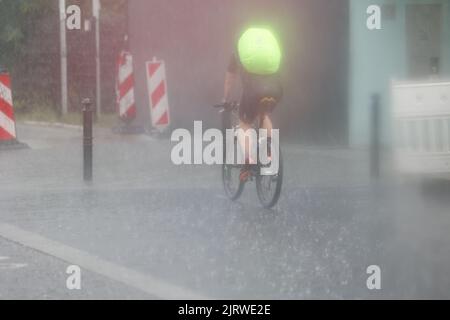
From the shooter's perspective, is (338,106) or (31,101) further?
Result: (31,101)

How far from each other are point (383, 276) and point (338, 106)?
11.3m

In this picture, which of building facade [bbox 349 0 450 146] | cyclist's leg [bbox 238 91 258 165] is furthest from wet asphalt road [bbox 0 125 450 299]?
building facade [bbox 349 0 450 146]

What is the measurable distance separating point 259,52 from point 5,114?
29.7 feet

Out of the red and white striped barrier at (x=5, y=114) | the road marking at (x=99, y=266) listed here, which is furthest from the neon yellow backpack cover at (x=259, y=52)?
the red and white striped barrier at (x=5, y=114)

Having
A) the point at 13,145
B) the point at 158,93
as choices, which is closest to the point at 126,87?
the point at 158,93

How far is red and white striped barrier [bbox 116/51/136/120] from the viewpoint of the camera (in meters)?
24.6

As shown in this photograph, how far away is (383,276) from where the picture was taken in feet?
30.6

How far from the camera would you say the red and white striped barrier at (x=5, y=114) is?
67.5 ft

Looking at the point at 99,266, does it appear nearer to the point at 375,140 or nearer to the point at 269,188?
the point at 269,188

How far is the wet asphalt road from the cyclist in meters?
0.81

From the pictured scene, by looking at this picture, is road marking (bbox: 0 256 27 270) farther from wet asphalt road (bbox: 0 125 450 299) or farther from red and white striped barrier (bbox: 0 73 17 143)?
red and white striped barrier (bbox: 0 73 17 143)

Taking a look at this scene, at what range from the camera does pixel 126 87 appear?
976 inches

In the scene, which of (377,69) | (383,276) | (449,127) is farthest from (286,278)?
(377,69)
